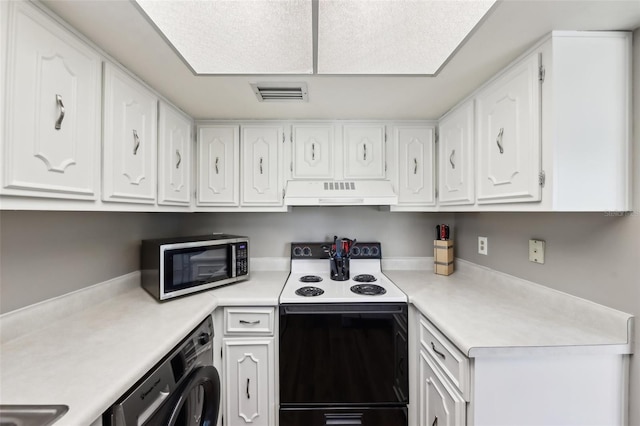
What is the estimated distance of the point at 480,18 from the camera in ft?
3.01

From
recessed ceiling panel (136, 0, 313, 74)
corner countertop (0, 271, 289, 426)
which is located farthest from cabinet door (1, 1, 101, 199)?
corner countertop (0, 271, 289, 426)

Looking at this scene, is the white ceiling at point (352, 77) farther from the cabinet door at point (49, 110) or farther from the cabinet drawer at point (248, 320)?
the cabinet drawer at point (248, 320)

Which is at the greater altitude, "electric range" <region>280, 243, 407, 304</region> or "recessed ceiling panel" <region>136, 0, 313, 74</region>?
"recessed ceiling panel" <region>136, 0, 313, 74</region>

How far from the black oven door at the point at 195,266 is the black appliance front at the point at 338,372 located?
0.56 m

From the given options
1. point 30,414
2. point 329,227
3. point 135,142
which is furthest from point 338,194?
point 30,414

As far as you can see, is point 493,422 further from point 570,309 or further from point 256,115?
point 256,115

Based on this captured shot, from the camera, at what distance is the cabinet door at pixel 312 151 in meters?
1.96

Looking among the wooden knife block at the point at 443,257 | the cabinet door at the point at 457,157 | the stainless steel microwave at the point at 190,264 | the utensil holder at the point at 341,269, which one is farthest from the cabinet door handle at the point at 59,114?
the wooden knife block at the point at 443,257

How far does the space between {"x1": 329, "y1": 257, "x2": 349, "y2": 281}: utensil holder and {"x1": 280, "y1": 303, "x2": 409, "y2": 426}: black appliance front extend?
49cm

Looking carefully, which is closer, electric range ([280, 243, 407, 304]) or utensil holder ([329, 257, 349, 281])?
electric range ([280, 243, 407, 304])

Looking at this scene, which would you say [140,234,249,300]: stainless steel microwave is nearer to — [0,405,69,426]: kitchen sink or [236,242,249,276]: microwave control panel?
[236,242,249,276]: microwave control panel

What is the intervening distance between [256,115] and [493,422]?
6.82 feet

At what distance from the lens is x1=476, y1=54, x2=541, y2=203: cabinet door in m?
1.05

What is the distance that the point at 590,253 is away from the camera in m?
1.09
